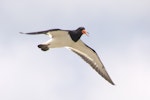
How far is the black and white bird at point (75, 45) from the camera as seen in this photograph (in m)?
42.1

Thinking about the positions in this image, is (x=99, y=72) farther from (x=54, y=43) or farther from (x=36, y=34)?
(x=36, y=34)

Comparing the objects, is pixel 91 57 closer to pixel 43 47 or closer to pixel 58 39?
pixel 58 39

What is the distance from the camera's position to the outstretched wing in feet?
150

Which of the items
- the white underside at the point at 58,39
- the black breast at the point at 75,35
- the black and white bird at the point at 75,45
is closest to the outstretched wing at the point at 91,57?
the black and white bird at the point at 75,45

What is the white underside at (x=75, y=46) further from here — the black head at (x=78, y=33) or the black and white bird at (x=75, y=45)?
the black head at (x=78, y=33)

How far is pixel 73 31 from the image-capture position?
4375cm

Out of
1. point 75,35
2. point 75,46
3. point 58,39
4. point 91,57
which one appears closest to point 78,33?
point 75,35

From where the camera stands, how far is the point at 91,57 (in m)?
46.3

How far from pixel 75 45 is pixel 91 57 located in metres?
1.76

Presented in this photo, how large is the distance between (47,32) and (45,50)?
129 centimetres

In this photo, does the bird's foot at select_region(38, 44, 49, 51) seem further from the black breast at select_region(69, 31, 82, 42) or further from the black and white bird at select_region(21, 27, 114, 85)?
the black breast at select_region(69, 31, 82, 42)

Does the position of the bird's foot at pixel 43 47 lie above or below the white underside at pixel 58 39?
below

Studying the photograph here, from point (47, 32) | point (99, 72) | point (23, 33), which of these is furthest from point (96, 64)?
point (23, 33)

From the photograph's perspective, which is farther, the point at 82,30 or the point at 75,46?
the point at 75,46
